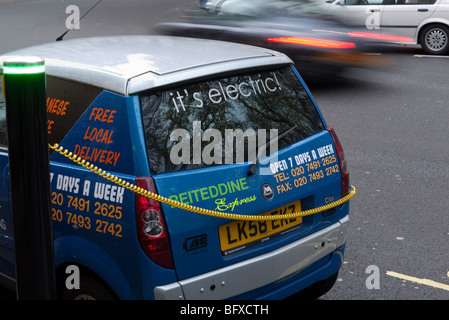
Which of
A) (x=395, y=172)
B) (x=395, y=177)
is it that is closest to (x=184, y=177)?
(x=395, y=177)

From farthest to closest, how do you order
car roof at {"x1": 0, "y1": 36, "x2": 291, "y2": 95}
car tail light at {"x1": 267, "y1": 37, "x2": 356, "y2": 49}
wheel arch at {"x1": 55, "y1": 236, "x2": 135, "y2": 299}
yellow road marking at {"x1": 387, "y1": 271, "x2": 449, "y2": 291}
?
car tail light at {"x1": 267, "y1": 37, "x2": 356, "y2": 49} → yellow road marking at {"x1": 387, "y1": 271, "x2": 449, "y2": 291} → car roof at {"x1": 0, "y1": 36, "x2": 291, "y2": 95} → wheel arch at {"x1": 55, "y1": 236, "x2": 135, "y2": 299}

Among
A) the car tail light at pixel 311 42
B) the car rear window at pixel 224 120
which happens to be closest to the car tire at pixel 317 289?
the car rear window at pixel 224 120

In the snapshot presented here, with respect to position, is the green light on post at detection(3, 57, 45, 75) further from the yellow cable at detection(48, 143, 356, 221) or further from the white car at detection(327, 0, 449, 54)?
the white car at detection(327, 0, 449, 54)

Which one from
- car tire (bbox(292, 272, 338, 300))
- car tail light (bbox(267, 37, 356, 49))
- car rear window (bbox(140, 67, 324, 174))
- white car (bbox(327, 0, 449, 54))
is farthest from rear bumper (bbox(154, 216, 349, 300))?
white car (bbox(327, 0, 449, 54))

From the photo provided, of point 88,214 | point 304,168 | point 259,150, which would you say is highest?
point 259,150

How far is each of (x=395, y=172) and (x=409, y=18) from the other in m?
8.17

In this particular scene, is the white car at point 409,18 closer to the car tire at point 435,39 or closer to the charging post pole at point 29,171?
the car tire at point 435,39

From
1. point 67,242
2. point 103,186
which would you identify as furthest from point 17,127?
Result: point 67,242

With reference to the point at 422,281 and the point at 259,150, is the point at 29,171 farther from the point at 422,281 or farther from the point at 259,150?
the point at 422,281

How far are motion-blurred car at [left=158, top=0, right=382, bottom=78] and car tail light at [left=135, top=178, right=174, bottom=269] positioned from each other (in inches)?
289

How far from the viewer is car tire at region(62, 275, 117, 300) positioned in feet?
11.1

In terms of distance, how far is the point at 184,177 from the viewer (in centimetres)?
333
